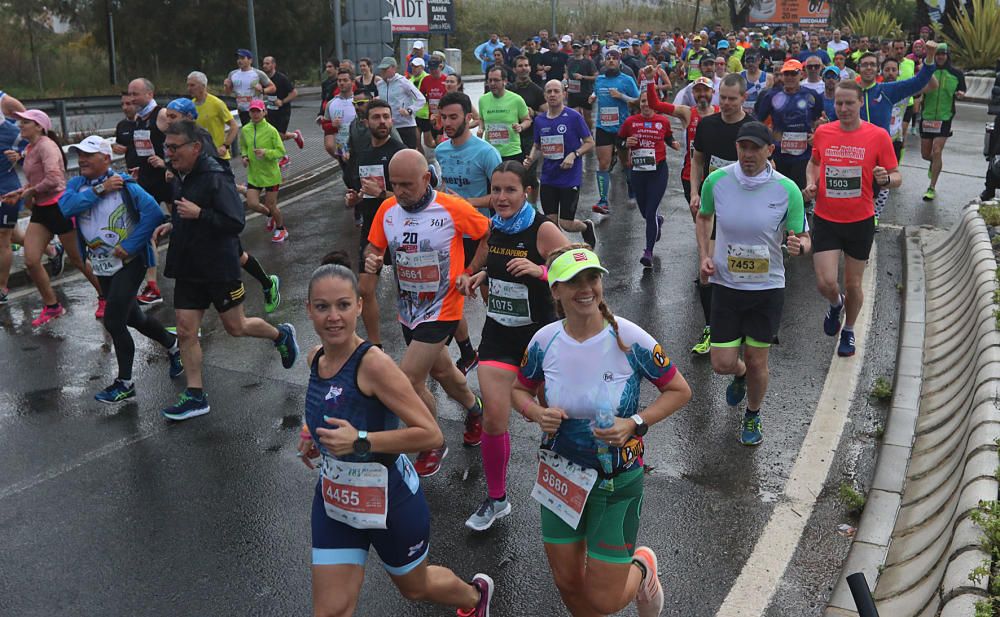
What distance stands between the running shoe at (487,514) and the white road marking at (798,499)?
1.32 meters

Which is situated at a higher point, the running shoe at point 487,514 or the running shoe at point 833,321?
the running shoe at point 833,321

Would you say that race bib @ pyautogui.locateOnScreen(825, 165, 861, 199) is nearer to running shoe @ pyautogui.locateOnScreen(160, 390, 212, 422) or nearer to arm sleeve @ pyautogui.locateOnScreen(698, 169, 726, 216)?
arm sleeve @ pyautogui.locateOnScreen(698, 169, 726, 216)

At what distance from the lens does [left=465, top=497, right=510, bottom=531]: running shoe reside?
17.5 ft

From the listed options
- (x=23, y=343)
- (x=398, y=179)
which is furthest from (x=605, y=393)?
(x=23, y=343)

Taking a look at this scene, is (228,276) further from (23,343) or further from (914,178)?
(914,178)

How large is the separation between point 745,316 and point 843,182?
195 centimetres

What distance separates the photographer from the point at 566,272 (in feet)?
12.5

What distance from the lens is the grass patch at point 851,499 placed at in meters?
5.40

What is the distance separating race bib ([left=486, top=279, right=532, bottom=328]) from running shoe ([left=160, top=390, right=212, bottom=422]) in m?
2.66

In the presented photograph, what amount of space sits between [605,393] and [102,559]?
2960mm

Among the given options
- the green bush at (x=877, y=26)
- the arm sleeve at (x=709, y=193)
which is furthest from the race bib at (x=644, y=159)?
the green bush at (x=877, y=26)

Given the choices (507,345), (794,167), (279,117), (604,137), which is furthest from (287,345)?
(279,117)

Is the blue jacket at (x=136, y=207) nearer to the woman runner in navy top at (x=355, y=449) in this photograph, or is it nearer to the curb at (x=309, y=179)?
the woman runner in navy top at (x=355, y=449)

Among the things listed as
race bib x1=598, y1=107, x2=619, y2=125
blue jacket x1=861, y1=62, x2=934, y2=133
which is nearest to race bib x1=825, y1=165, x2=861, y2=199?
blue jacket x1=861, y1=62, x2=934, y2=133
